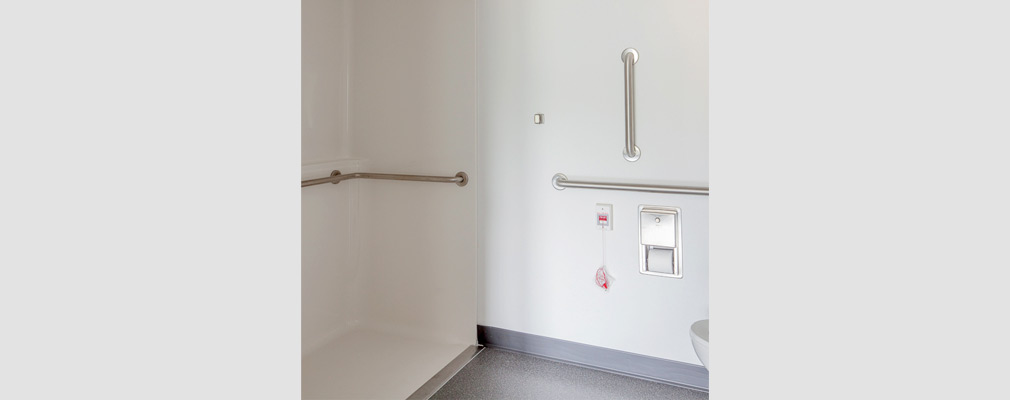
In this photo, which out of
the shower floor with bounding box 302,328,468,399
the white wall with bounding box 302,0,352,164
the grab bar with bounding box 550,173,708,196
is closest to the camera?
the grab bar with bounding box 550,173,708,196

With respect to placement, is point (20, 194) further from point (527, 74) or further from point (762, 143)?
point (527, 74)

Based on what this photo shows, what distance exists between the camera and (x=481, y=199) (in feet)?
9.28

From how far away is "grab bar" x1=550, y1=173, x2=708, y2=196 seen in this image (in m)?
2.34

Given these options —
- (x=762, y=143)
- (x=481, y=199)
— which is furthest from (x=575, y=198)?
(x=762, y=143)

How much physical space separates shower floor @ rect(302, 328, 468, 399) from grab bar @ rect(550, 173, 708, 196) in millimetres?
921

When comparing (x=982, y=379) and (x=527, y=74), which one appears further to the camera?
(x=527, y=74)

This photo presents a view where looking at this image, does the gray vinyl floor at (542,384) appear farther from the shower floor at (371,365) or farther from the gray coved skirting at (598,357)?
the shower floor at (371,365)

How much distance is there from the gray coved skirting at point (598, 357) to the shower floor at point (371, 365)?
21cm

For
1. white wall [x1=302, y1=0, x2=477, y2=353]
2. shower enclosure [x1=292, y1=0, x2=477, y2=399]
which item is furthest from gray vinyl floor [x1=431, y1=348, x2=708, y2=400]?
white wall [x1=302, y1=0, x2=477, y2=353]

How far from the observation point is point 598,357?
8.66 ft

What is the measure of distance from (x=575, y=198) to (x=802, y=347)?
230cm

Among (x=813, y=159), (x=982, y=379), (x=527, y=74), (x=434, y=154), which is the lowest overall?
(x=982, y=379)

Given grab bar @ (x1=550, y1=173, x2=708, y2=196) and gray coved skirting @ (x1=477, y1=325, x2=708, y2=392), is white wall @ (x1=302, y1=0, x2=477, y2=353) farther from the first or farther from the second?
grab bar @ (x1=550, y1=173, x2=708, y2=196)

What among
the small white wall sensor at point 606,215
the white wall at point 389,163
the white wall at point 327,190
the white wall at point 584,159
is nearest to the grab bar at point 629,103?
the white wall at point 584,159
